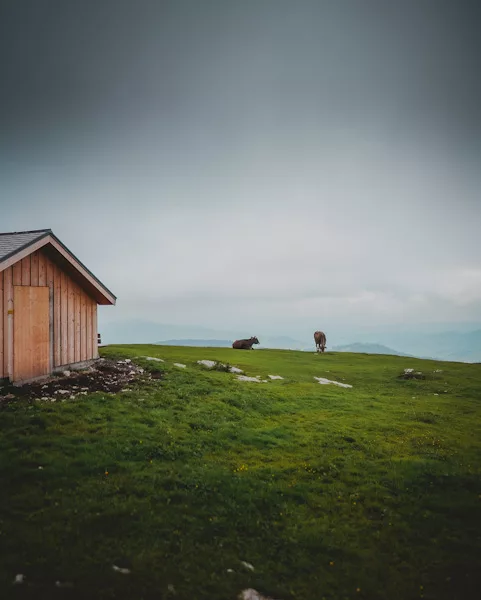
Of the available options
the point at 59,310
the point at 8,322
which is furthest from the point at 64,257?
the point at 8,322

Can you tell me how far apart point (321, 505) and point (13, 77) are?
448 feet

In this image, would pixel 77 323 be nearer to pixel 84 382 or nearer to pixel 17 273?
pixel 84 382

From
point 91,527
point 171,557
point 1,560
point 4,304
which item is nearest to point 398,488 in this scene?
point 171,557

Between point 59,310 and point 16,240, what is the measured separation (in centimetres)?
446

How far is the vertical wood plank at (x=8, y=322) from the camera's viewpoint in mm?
17797

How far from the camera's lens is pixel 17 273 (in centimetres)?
1870

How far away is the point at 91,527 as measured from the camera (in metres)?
7.81

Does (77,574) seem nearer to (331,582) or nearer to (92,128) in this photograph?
(331,582)

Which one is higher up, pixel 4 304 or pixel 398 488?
pixel 4 304

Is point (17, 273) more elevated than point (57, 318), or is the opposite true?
point (17, 273)

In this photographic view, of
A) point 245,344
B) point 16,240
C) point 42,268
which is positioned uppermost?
point 16,240

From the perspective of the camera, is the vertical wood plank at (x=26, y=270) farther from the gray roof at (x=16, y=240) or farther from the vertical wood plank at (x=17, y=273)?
the gray roof at (x=16, y=240)

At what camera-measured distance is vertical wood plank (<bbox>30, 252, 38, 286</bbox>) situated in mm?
19688

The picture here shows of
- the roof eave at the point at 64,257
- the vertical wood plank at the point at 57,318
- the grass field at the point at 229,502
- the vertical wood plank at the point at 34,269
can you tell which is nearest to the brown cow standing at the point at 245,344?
the roof eave at the point at 64,257
